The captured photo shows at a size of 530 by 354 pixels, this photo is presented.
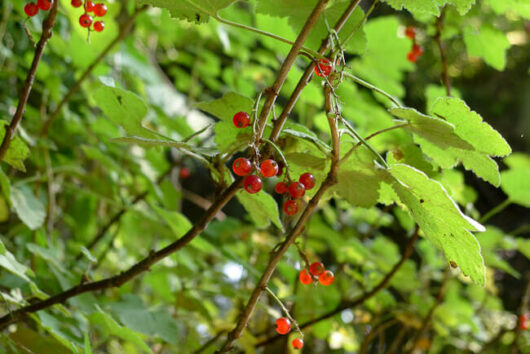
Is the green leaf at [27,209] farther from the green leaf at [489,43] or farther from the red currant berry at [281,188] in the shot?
the green leaf at [489,43]

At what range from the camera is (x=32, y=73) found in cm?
60

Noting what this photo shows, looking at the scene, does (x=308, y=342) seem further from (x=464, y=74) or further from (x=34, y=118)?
(x=464, y=74)

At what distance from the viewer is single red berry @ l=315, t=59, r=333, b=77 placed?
1.65ft

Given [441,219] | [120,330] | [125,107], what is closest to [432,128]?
[441,219]

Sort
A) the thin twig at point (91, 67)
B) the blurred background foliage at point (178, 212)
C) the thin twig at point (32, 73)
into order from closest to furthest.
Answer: the thin twig at point (32, 73), the blurred background foliage at point (178, 212), the thin twig at point (91, 67)

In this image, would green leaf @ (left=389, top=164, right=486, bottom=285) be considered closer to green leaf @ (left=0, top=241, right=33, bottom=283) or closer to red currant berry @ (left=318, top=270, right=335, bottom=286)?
red currant berry @ (left=318, top=270, right=335, bottom=286)

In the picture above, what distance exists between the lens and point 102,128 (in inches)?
46.6

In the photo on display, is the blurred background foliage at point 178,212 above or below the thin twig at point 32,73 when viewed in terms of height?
above

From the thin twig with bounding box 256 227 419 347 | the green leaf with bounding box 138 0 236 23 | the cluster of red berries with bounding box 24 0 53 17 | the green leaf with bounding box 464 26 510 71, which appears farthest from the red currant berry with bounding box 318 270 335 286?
the green leaf with bounding box 464 26 510 71

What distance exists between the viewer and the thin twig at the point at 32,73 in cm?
59

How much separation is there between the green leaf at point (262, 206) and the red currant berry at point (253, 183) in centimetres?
10

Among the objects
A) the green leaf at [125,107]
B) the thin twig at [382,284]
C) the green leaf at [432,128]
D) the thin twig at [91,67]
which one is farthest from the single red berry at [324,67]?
the thin twig at [91,67]

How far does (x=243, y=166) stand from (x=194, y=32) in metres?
1.50

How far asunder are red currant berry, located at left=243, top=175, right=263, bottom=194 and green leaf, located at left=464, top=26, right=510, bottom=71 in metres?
0.67
